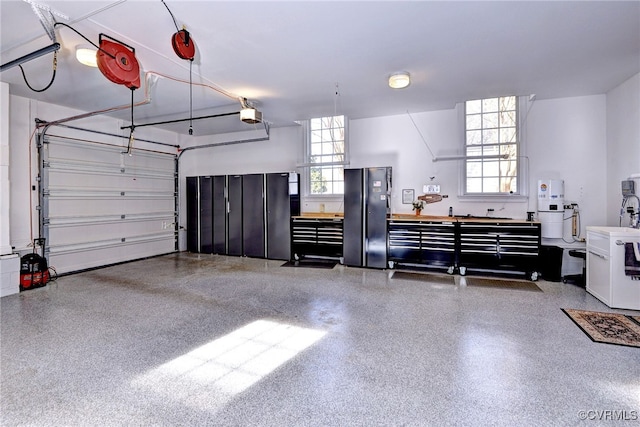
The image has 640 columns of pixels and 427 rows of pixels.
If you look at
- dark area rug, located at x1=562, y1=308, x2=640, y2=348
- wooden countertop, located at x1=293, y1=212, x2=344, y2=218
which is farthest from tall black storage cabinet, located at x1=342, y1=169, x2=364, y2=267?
dark area rug, located at x1=562, y1=308, x2=640, y2=348

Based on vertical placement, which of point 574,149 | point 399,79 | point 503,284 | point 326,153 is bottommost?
point 503,284

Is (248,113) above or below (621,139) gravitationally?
above

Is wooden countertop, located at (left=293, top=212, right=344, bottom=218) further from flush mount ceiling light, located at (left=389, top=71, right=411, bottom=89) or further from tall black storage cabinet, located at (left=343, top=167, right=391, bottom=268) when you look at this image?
flush mount ceiling light, located at (left=389, top=71, right=411, bottom=89)

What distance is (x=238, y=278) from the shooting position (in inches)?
186

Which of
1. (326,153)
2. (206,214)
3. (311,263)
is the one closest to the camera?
(311,263)

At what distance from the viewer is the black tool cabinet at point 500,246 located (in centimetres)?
446

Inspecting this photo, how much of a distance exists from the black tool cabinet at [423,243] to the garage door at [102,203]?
498cm

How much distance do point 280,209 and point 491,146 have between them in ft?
13.1

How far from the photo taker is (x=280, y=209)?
6129 millimetres

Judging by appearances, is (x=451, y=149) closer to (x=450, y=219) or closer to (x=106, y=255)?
(x=450, y=219)

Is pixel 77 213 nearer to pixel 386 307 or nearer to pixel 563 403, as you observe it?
pixel 386 307

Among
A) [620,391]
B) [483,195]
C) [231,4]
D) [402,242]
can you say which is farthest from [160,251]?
[620,391]

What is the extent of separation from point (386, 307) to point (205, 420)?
7.32 feet

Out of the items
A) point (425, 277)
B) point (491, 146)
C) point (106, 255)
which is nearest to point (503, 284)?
point (425, 277)
